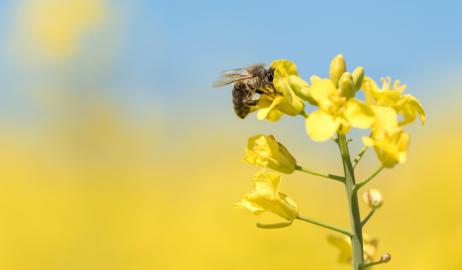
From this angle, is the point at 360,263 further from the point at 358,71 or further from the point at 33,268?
the point at 33,268

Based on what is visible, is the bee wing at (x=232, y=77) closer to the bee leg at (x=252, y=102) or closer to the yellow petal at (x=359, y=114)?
the bee leg at (x=252, y=102)

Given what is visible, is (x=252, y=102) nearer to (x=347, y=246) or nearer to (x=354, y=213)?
(x=347, y=246)

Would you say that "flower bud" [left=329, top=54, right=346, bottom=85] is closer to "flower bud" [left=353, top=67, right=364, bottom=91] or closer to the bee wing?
"flower bud" [left=353, top=67, right=364, bottom=91]

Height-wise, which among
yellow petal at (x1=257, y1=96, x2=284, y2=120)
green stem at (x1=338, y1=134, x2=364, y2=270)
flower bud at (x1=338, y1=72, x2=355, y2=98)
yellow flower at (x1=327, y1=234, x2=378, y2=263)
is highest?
flower bud at (x1=338, y1=72, x2=355, y2=98)

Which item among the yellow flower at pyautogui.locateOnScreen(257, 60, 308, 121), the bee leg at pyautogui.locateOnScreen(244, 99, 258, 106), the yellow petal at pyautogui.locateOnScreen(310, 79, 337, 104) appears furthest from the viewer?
the bee leg at pyautogui.locateOnScreen(244, 99, 258, 106)

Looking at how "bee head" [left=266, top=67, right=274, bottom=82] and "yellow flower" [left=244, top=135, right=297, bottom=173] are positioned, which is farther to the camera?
"bee head" [left=266, top=67, right=274, bottom=82]

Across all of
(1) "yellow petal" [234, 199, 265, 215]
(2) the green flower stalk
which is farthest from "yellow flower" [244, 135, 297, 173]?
(1) "yellow petal" [234, 199, 265, 215]

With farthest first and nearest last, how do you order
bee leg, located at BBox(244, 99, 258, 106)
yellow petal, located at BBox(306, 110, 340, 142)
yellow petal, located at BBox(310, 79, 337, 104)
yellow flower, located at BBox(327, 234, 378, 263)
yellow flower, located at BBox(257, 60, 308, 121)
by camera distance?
bee leg, located at BBox(244, 99, 258, 106)
yellow flower, located at BBox(327, 234, 378, 263)
yellow flower, located at BBox(257, 60, 308, 121)
yellow petal, located at BBox(310, 79, 337, 104)
yellow petal, located at BBox(306, 110, 340, 142)
